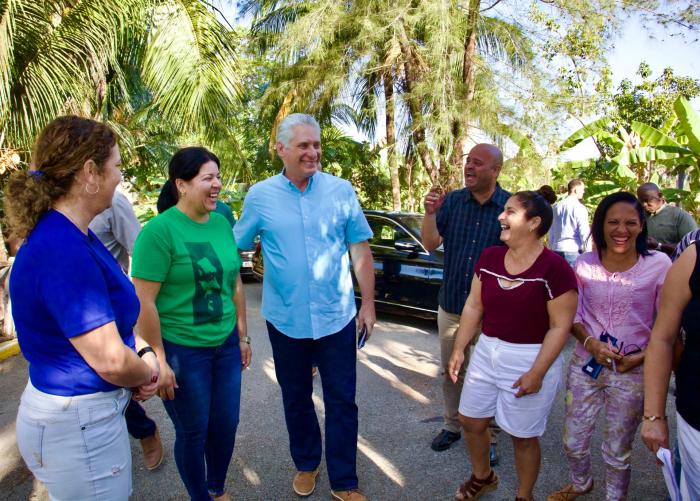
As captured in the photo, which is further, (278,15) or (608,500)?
(278,15)

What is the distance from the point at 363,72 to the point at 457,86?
2.48m

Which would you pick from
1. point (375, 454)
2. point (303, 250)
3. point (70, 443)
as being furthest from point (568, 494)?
point (70, 443)

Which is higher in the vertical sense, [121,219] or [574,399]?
[121,219]

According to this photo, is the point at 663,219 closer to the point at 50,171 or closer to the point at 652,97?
the point at 50,171

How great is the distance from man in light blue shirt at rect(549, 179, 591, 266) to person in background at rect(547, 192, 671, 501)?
500cm

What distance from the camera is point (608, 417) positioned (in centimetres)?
260

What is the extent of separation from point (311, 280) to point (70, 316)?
4.78 ft

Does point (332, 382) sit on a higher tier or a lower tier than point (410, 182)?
lower

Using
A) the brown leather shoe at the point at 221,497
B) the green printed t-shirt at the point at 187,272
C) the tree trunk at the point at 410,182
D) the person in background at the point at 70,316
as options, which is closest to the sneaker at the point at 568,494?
the brown leather shoe at the point at 221,497

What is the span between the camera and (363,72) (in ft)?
39.7

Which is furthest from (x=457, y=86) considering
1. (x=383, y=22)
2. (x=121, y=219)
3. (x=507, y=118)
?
(x=121, y=219)

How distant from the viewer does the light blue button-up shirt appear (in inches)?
112

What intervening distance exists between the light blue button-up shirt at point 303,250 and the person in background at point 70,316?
3.81ft

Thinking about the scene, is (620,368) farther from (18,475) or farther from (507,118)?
(507,118)
